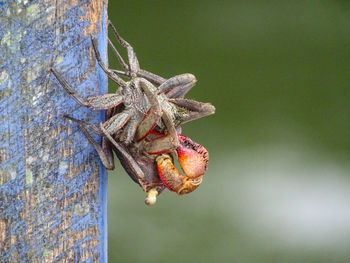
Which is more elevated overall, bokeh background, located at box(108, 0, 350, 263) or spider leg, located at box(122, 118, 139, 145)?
bokeh background, located at box(108, 0, 350, 263)

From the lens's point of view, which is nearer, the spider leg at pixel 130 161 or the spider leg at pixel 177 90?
the spider leg at pixel 130 161

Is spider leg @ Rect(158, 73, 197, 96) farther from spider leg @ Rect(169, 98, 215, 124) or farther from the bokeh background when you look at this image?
the bokeh background

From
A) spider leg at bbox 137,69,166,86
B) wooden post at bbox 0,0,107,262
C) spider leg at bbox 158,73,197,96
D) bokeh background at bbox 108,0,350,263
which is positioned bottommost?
wooden post at bbox 0,0,107,262

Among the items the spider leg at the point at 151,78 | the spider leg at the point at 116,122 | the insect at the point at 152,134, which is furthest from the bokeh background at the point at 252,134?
the spider leg at the point at 116,122

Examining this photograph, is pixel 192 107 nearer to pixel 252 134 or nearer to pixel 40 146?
pixel 40 146

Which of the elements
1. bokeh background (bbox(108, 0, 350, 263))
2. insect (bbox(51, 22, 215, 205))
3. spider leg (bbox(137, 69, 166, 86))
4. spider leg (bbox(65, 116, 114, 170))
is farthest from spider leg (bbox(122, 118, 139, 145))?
bokeh background (bbox(108, 0, 350, 263))

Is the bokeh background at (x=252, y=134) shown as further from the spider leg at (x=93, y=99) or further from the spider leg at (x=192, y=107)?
the spider leg at (x=93, y=99)

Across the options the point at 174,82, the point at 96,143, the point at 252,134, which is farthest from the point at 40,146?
the point at 252,134
